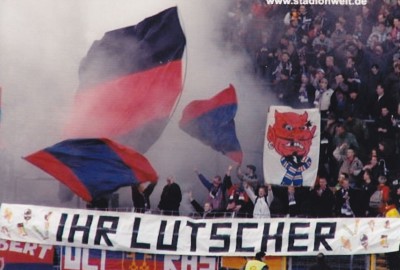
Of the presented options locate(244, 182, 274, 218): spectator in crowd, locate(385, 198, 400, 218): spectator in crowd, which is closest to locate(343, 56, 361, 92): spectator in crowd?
locate(244, 182, 274, 218): spectator in crowd

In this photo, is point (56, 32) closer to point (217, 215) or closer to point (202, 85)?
point (202, 85)

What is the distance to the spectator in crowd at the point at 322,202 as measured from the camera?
20.8 meters

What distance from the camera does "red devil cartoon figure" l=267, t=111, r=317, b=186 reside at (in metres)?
21.5

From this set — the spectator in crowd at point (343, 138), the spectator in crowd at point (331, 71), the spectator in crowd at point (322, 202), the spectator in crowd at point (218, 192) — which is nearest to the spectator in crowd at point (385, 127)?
the spectator in crowd at point (343, 138)

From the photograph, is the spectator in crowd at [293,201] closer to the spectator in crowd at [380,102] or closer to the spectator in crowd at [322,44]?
the spectator in crowd at [380,102]

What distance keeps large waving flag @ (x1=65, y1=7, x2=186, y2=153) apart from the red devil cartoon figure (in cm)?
157

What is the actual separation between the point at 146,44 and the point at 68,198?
246 centimetres

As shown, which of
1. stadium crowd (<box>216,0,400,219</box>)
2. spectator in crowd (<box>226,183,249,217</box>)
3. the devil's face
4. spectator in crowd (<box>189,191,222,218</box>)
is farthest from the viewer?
the devil's face

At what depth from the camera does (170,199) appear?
21422 millimetres

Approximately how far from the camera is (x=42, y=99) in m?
22.6

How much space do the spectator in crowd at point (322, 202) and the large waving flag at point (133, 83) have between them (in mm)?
2570

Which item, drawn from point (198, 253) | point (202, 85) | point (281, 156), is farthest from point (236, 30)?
point (198, 253)

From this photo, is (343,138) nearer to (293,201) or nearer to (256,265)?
(293,201)

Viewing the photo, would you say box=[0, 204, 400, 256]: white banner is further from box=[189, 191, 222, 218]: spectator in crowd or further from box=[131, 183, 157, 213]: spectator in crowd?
box=[131, 183, 157, 213]: spectator in crowd
